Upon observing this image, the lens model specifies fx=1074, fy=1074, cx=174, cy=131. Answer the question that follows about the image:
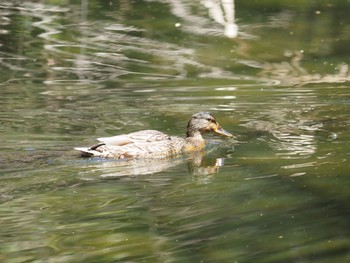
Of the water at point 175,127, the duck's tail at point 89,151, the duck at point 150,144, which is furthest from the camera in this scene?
the duck at point 150,144

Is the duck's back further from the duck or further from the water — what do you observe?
the water

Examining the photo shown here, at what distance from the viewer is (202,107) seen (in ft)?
46.7

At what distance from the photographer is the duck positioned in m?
11.2

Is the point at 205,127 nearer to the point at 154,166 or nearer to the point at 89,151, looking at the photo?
the point at 154,166

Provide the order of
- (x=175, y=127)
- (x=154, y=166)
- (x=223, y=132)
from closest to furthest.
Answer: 1. (x=154, y=166)
2. (x=223, y=132)
3. (x=175, y=127)

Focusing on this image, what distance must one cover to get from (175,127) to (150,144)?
6.14ft

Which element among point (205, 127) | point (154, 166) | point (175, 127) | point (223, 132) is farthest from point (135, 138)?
point (175, 127)

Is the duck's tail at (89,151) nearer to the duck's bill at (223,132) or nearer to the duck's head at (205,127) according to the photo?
the duck's head at (205,127)

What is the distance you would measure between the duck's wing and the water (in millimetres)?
265

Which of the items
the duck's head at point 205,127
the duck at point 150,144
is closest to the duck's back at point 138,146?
the duck at point 150,144

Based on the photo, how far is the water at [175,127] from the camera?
7.80 m

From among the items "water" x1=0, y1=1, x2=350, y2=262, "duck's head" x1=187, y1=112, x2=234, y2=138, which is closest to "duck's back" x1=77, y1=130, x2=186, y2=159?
"water" x1=0, y1=1, x2=350, y2=262

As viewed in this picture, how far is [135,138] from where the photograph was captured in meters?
11.5

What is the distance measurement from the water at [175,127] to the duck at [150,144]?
157 mm
